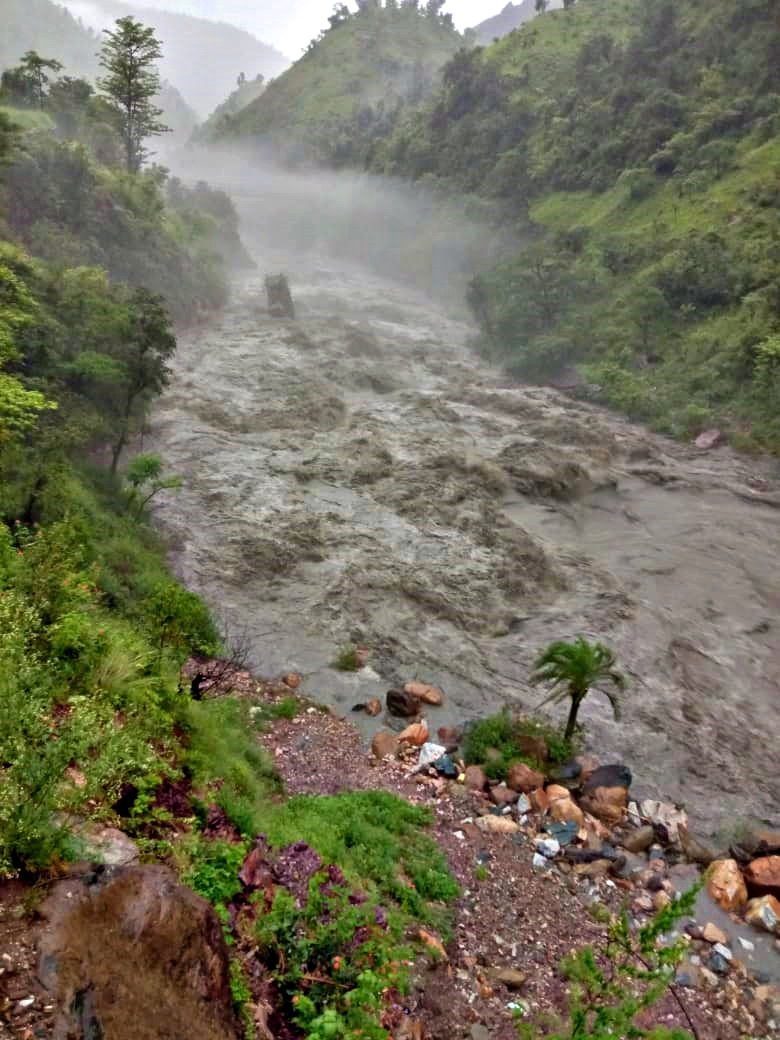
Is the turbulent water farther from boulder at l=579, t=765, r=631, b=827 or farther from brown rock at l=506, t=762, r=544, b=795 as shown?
brown rock at l=506, t=762, r=544, b=795

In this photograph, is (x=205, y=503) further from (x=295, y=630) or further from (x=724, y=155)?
(x=724, y=155)

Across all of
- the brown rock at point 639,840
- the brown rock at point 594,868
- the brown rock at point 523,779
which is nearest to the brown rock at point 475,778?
the brown rock at point 523,779

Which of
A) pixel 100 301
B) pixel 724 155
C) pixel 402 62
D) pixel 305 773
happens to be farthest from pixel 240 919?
pixel 402 62

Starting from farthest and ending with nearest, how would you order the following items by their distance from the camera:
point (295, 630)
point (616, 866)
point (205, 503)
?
point (205, 503), point (295, 630), point (616, 866)

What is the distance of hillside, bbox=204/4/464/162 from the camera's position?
121 metres

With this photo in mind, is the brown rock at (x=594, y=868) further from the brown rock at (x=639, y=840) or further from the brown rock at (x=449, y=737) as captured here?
the brown rock at (x=449, y=737)

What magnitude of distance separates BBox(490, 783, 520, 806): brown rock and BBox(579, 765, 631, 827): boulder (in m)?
1.33

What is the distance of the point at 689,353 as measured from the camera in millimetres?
37625

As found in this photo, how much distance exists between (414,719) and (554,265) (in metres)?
41.2

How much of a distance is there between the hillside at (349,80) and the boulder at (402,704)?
376 ft

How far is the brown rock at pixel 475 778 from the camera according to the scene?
12875 millimetres

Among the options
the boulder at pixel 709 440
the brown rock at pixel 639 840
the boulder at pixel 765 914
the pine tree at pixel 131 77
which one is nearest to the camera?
the boulder at pixel 765 914

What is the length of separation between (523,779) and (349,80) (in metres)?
150

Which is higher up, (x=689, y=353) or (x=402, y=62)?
(x=402, y=62)
